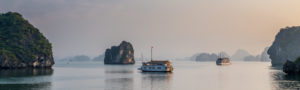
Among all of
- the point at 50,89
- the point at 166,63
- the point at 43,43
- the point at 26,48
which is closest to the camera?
the point at 50,89

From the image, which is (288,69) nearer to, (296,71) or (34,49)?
(296,71)

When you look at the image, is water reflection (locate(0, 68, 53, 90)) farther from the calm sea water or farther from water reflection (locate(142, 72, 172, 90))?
water reflection (locate(142, 72, 172, 90))

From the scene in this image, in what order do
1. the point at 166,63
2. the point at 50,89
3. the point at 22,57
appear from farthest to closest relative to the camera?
the point at 22,57 < the point at 166,63 < the point at 50,89

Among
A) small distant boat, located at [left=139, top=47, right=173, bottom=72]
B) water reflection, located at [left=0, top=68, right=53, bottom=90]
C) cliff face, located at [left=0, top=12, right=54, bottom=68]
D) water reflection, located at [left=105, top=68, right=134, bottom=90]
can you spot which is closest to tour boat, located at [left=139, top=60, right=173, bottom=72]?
small distant boat, located at [left=139, top=47, right=173, bottom=72]

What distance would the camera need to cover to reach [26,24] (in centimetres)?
19262

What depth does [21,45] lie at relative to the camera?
175 meters

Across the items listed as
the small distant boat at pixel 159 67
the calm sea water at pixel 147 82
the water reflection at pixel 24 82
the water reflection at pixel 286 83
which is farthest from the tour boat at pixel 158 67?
the water reflection at pixel 286 83

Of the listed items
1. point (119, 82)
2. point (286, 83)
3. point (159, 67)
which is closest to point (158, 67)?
point (159, 67)

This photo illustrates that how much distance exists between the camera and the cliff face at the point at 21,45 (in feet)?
518

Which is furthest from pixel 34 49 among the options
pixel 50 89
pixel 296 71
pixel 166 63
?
pixel 296 71

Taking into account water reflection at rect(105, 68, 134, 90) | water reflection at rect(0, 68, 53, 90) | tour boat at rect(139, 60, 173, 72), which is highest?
tour boat at rect(139, 60, 173, 72)

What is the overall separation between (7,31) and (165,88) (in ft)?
453

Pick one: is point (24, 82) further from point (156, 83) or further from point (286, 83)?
point (286, 83)

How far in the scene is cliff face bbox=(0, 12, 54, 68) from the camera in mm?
157900
